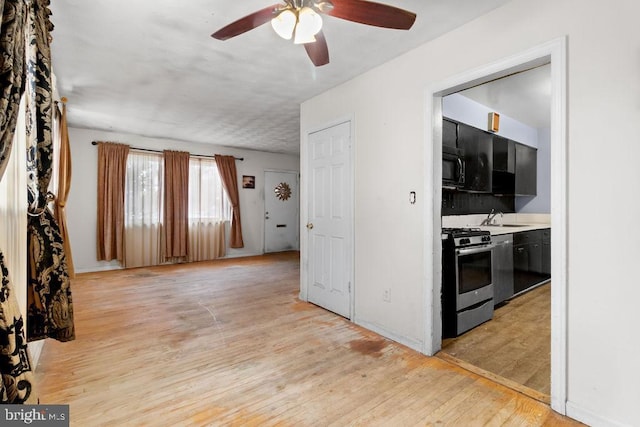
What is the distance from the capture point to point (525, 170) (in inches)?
197

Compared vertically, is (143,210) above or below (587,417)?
above

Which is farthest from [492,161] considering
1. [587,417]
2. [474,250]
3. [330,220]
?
[587,417]

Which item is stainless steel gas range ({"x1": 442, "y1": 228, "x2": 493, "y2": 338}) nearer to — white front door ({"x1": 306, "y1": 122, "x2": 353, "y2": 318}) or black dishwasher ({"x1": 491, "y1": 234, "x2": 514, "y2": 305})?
black dishwasher ({"x1": 491, "y1": 234, "x2": 514, "y2": 305})

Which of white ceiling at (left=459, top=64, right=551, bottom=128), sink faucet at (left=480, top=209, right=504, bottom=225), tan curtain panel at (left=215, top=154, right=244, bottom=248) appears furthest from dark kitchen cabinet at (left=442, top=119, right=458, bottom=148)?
tan curtain panel at (left=215, top=154, right=244, bottom=248)

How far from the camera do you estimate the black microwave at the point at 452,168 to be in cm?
344

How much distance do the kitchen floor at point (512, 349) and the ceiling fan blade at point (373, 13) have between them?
2303 millimetres

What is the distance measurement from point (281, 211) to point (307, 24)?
6.55 metres

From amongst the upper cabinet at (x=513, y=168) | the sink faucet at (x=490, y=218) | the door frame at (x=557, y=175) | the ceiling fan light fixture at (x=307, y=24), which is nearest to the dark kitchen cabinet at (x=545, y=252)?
the sink faucet at (x=490, y=218)

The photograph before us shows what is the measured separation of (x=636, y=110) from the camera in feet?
5.16

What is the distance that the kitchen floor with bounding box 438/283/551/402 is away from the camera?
2188 mm

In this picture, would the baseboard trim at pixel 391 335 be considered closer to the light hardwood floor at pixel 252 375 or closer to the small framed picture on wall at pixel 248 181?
the light hardwood floor at pixel 252 375

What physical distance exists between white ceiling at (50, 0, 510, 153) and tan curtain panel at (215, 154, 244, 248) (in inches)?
82.2

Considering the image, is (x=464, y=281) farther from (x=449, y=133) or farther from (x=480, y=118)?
(x=480, y=118)

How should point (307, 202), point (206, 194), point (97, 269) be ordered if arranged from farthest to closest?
point (206, 194)
point (97, 269)
point (307, 202)
